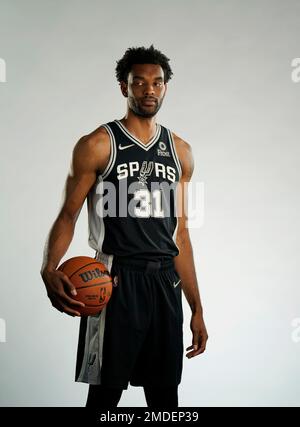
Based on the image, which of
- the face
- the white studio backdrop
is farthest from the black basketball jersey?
the white studio backdrop

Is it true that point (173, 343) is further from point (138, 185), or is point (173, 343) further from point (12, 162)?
point (12, 162)

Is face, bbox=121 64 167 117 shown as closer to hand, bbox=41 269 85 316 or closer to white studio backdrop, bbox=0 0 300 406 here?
hand, bbox=41 269 85 316

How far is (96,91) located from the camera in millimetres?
4016

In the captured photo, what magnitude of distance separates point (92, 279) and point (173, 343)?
0.42m

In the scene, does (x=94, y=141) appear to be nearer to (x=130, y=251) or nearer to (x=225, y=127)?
(x=130, y=251)

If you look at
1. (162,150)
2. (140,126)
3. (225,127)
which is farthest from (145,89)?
(225,127)

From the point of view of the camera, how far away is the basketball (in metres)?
2.36

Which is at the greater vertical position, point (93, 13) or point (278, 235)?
point (93, 13)

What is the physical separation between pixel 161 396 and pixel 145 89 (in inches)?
46.4

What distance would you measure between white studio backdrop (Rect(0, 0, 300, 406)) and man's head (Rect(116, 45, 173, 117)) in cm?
132

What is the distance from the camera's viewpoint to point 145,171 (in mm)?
2559

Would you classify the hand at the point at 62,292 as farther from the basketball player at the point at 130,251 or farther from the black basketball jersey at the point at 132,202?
the black basketball jersey at the point at 132,202

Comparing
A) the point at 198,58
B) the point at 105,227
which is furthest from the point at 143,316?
the point at 198,58

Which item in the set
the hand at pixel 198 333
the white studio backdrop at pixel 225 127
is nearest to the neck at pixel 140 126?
the hand at pixel 198 333
